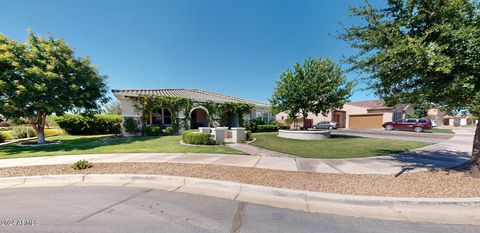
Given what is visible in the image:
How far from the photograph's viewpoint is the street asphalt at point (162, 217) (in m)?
2.93

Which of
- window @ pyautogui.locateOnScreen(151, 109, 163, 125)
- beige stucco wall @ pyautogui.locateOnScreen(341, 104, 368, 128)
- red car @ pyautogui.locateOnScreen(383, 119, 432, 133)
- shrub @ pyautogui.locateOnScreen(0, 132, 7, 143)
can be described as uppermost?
beige stucco wall @ pyautogui.locateOnScreen(341, 104, 368, 128)

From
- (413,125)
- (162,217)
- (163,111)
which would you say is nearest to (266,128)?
(163,111)

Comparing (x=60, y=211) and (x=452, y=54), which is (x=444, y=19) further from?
(x=60, y=211)

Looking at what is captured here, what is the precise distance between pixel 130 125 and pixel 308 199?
15837 millimetres

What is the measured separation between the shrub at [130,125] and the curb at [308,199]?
10.7 m

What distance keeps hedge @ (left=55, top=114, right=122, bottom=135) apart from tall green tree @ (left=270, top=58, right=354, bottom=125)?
1816cm

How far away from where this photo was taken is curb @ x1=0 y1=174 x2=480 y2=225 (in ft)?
11.3

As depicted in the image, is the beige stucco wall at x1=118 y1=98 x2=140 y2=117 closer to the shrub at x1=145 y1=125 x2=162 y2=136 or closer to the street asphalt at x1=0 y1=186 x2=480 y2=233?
the shrub at x1=145 y1=125 x2=162 y2=136

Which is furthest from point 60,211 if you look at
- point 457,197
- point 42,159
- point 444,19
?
point 444,19

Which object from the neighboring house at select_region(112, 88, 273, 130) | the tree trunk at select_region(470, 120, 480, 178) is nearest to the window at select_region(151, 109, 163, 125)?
the neighboring house at select_region(112, 88, 273, 130)

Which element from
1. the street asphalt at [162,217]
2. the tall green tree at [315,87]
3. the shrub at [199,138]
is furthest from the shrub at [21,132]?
the tall green tree at [315,87]

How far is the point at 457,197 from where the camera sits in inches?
151

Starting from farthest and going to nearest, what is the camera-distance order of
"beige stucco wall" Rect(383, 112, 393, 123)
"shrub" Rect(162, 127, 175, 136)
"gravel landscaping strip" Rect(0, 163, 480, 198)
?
"beige stucco wall" Rect(383, 112, 393, 123) → "shrub" Rect(162, 127, 175, 136) → "gravel landscaping strip" Rect(0, 163, 480, 198)

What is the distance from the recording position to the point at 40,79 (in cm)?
1083
